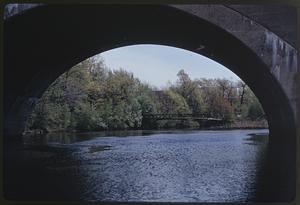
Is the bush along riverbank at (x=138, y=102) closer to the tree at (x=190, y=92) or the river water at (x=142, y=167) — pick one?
the tree at (x=190, y=92)

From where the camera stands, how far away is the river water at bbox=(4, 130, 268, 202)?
7.38 metres

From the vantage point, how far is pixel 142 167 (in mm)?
7578

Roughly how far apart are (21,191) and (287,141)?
416 cm

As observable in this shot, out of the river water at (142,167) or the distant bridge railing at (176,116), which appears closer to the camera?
the river water at (142,167)

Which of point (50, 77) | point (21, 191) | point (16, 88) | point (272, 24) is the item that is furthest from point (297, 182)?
point (16, 88)

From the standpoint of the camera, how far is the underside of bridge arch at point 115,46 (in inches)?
302

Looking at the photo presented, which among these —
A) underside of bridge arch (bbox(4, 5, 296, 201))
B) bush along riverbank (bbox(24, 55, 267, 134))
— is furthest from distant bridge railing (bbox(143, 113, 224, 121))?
underside of bridge arch (bbox(4, 5, 296, 201))

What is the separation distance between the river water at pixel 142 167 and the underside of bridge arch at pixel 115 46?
0.50 metres

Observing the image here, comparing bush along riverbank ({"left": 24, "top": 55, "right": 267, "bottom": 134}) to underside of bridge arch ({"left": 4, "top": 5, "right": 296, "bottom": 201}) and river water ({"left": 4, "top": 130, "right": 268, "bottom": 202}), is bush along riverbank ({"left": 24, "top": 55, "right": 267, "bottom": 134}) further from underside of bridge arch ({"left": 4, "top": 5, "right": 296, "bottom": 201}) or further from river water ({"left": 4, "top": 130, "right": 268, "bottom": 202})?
underside of bridge arch ({"left": 4, "top": 5, "right": 296, "bottom": 201})

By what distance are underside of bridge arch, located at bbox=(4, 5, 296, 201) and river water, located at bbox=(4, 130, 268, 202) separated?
50 cm

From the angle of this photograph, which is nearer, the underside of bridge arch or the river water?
the river water

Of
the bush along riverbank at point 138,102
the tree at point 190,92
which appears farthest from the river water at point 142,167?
the tree at point 190,92

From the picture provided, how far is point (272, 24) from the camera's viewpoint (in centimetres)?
786

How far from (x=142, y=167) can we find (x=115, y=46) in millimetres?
2346
